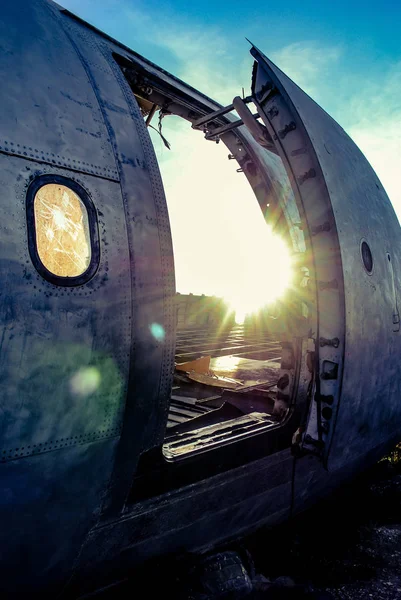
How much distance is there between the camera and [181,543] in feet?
11.2

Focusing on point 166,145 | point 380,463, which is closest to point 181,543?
point 380,463

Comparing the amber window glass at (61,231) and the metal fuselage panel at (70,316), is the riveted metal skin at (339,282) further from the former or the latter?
the amber window glass at (61,231)

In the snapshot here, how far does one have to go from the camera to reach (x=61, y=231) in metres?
2.64

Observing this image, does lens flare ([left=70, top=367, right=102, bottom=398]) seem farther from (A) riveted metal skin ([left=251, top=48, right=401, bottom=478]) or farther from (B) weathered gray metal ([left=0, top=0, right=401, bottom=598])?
(A) riveted metal skin ([left=251, top=48, right=401, bottom=478])

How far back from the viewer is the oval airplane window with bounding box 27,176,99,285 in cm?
246

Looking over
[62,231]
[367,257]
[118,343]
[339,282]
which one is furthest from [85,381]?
[367,257]

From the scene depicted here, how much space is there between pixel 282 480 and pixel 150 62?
5624 mm

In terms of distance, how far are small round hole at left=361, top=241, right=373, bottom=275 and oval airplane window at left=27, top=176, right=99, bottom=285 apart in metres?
3.30

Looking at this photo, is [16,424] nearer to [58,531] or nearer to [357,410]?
[58,531]

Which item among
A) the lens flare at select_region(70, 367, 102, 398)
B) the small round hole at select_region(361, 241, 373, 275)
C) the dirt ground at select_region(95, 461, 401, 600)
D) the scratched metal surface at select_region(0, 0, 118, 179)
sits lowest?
the dirt ground at select_region(95, 461, 401, 600)

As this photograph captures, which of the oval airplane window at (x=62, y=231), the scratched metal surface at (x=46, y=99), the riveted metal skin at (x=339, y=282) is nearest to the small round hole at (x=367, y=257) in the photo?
the riveted metal skin at (x=339, y=282)

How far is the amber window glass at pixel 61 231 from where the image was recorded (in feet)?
8.22

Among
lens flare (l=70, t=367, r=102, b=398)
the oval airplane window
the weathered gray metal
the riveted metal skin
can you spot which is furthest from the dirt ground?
the oval airplane window

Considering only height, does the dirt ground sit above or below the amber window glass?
below
